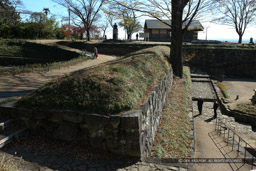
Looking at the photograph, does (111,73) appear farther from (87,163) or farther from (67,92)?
(87,163)

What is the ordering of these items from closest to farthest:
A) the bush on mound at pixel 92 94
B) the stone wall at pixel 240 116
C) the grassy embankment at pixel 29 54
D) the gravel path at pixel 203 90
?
the bush on mound at pixel 92 94 → the stone wall at pixel 240 116 → the gravel path at pixel 203 90 → the grassy embankment at pixel 29 54

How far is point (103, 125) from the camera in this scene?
14.4 feet

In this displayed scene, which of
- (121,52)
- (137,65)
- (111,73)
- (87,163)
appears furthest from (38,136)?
(121,52)

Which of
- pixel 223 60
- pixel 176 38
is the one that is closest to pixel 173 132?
pixel 176 38

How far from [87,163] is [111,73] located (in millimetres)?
2732

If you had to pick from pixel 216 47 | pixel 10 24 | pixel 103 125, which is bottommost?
pixel 103 125

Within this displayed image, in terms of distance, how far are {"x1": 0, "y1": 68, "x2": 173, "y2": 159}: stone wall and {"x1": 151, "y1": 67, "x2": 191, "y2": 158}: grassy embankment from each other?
0.51 m

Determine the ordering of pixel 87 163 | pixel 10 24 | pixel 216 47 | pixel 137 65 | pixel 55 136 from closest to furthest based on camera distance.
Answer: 1. pixel 87 163
2. pixel 55 136
3. pixel 137 65
4. pixel 216 47
5. pixel 10 24

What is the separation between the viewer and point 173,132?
630 cm

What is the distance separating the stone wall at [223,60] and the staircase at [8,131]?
82.4 feet

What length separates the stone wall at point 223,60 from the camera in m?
27.2

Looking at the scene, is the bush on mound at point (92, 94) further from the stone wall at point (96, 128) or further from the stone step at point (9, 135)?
the stone step at point (9, 135)

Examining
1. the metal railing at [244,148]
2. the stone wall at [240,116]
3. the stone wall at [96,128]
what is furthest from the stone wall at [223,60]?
the stone wall at [96,128]

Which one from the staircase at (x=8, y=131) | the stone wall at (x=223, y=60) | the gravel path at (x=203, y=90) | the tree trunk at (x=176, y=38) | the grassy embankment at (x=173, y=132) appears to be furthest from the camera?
the stone wall at (x=223, y=60)
